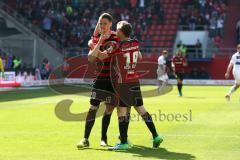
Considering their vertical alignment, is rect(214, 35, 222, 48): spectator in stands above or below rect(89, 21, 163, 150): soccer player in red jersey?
above

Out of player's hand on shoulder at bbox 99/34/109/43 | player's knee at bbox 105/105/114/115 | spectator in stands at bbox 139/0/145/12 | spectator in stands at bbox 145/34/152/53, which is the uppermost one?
spectator in stands at bbox 139/0/145/12

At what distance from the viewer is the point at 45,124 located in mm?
15078

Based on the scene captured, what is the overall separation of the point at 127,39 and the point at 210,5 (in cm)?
3737

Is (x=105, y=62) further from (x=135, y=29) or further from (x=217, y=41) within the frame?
(x=135, y=29)

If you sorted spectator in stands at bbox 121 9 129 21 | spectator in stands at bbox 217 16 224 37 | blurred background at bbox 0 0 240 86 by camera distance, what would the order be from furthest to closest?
spectator in stands at bbox 121 9 129 21 < spectator in stands at bbox 217 16 224 37 < blurred background at bbox 0 0 240 86

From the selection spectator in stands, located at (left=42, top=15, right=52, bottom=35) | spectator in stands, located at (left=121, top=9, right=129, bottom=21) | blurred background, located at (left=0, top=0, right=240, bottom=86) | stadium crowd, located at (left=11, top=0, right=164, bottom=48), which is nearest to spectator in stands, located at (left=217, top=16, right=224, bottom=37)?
blurred background, located at (left=0, top=0, right=240, bottom=86)

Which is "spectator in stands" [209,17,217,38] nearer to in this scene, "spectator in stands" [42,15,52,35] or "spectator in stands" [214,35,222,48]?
"spectator in stands" [214,35,222,48]

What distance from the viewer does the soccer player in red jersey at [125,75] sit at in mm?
10486

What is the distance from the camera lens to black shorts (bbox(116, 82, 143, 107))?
10.6 metres

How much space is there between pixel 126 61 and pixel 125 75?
0.26m

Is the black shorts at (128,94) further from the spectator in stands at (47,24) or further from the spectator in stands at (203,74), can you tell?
the spectator in stands at (47,24)

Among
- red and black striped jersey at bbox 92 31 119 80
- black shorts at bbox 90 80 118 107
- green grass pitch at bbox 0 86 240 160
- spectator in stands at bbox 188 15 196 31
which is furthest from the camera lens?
spectator in stands at bbox 188 15 196 31

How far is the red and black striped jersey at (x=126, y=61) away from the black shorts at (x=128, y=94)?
3.7 inches

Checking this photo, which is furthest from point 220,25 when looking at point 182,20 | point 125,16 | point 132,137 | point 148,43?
point 132,137
